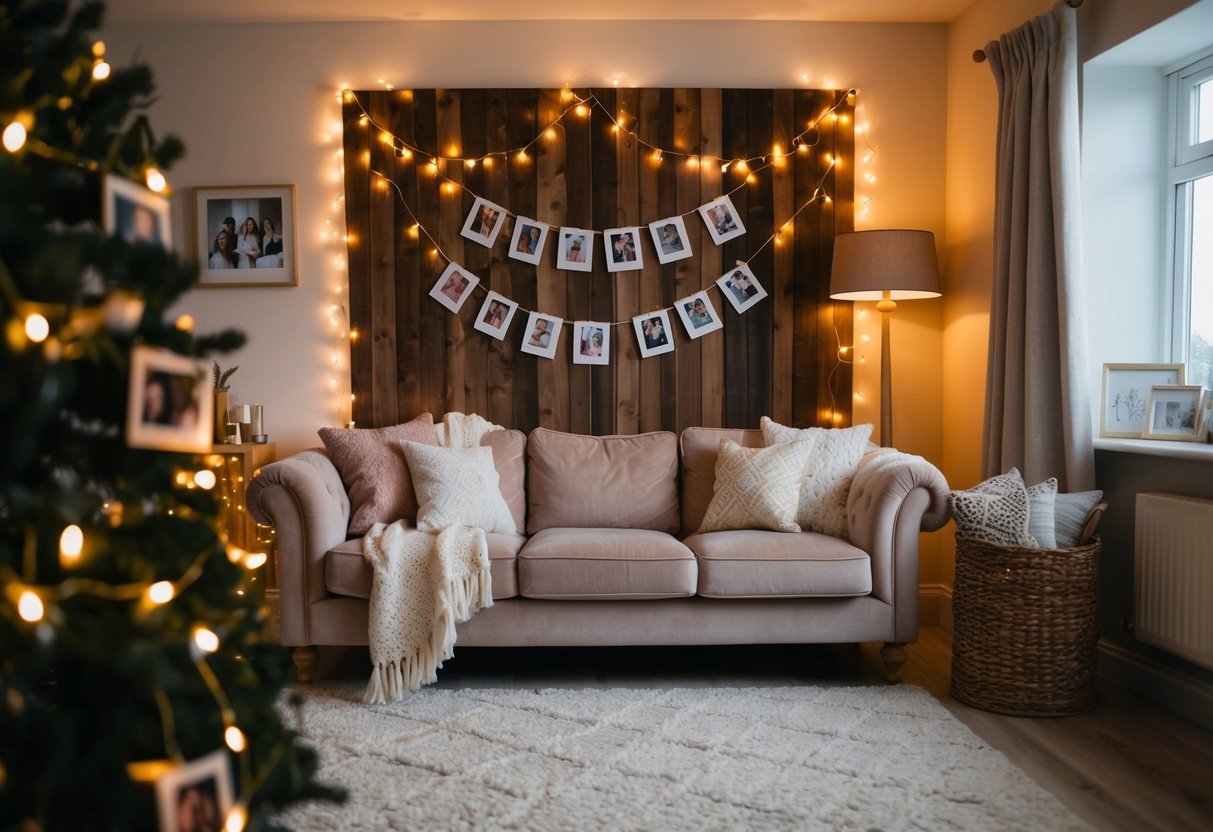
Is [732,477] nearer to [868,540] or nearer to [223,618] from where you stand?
[868,540]

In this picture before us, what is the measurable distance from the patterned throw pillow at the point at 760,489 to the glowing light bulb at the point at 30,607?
8.08 feet

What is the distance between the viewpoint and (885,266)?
3.37 metres

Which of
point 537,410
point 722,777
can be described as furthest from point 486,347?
point 722,777

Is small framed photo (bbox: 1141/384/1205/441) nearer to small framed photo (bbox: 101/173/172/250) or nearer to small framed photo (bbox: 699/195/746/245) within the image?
small framed photo (bbox: 699/195/746/245)

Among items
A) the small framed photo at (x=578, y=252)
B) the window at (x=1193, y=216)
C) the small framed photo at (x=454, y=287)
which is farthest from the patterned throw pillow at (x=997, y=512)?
the small framed photo at (x=454, y=287)

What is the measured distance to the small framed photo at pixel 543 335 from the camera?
3754mm

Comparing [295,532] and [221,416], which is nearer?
[295,532]

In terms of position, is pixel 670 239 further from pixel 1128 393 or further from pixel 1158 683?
pixel 1158 683

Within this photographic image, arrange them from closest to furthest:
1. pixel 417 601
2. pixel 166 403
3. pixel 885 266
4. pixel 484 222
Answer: pixel 166 403 → pixel 417 601 → pixel 885 266 → pixel 484 222

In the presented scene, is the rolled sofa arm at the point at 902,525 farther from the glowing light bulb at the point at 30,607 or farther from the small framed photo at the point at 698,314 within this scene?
the glowing light bulb at the point at 30,607

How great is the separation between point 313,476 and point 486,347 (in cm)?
111

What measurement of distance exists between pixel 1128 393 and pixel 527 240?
7.72 ft

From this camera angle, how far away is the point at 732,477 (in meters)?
3.22

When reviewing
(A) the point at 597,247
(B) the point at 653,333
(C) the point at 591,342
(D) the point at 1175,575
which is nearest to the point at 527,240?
(A) the point at 597,247
